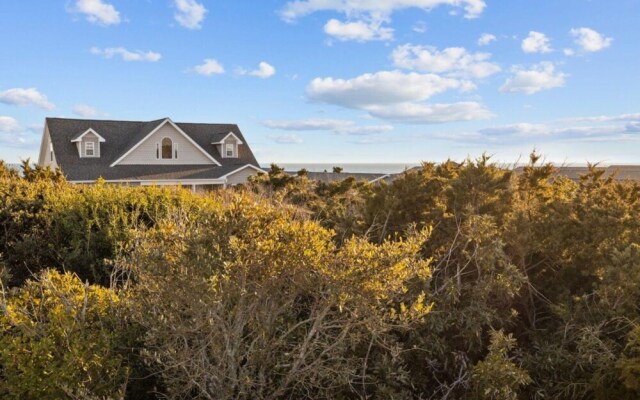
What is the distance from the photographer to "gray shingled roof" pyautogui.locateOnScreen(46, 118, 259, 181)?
2677 centimetres

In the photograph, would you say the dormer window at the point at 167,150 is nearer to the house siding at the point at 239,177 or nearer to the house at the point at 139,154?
the house at the point at 139,154

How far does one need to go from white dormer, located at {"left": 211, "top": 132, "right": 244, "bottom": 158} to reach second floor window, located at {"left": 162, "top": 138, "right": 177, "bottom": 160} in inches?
123

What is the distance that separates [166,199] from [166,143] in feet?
68.3

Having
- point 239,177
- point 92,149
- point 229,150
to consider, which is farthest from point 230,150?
point 92,149

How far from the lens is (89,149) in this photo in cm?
2812

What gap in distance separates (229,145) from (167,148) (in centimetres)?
386

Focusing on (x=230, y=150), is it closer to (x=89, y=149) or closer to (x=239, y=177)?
(x=239, y=177)

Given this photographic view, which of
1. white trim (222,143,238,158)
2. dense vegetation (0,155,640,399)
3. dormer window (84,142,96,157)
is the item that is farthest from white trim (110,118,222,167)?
dense vegetation (0,155,640,399)

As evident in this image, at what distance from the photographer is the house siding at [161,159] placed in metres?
28.6

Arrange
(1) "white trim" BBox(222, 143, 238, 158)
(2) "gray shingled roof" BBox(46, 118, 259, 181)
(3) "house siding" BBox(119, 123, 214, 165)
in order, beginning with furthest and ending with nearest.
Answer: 1. (1) "white trim" BBox(222, 143, 238, 158)
2. (3) "house siding" BBox(119, 123, 214, 165)
3. (2) "gray shingled roof" BBox(46, 118, 259, 181)

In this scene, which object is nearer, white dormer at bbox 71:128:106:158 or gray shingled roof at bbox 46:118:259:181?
gray shingled roof at bbox 46:118:259:181

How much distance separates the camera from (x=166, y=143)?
29.5 meters

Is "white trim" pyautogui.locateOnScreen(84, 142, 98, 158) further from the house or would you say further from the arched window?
the arched window

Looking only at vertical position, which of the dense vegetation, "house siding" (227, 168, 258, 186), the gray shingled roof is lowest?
the dense vegetation
